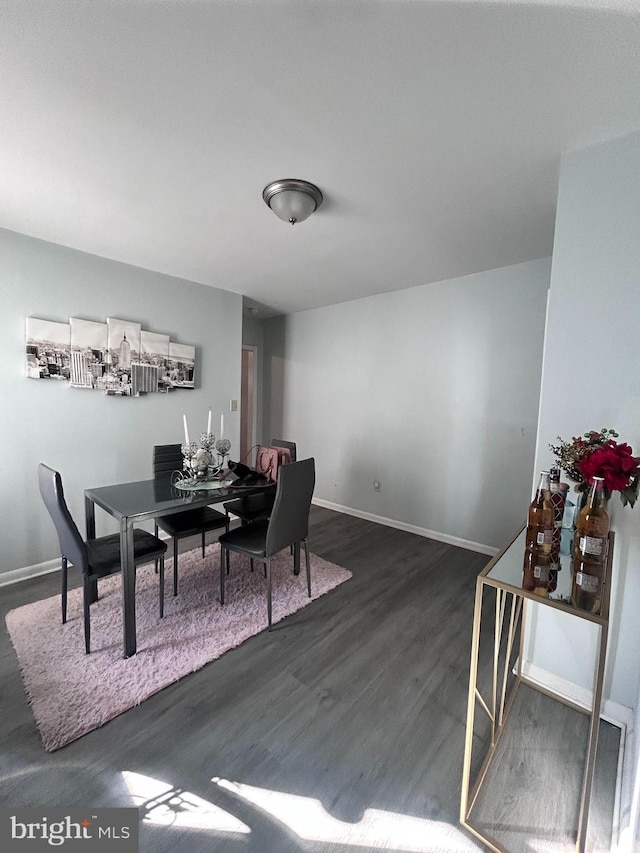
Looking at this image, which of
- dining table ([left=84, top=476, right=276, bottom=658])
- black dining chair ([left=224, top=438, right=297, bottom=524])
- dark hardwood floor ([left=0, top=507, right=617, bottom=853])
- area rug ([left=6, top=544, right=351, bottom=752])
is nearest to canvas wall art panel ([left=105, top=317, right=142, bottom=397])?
dining table ([left=84, top=476, right=276, bottom=658])

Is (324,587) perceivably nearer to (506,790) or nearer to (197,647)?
(197,647)

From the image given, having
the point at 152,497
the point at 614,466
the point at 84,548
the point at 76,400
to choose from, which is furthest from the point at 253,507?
the point at 614,466

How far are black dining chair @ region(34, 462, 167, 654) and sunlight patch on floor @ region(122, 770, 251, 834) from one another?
0.83 metres

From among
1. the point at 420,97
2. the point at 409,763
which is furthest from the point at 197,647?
the point at 420,97

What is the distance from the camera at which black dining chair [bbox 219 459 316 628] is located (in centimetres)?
207

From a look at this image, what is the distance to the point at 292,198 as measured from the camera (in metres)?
1.81

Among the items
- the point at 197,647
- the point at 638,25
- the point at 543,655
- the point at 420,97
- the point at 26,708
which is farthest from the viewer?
the point at 197,647

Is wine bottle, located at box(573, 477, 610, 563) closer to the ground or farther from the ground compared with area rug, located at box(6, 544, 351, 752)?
farther from the ground

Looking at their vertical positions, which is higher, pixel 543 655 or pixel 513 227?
pixel 513 227

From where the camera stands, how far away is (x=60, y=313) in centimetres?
263

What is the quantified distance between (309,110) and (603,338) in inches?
59.3

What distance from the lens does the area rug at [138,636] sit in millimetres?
1553

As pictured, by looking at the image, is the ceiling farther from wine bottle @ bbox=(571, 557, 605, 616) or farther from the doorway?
the doorway

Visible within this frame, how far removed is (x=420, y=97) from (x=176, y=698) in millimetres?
2669
